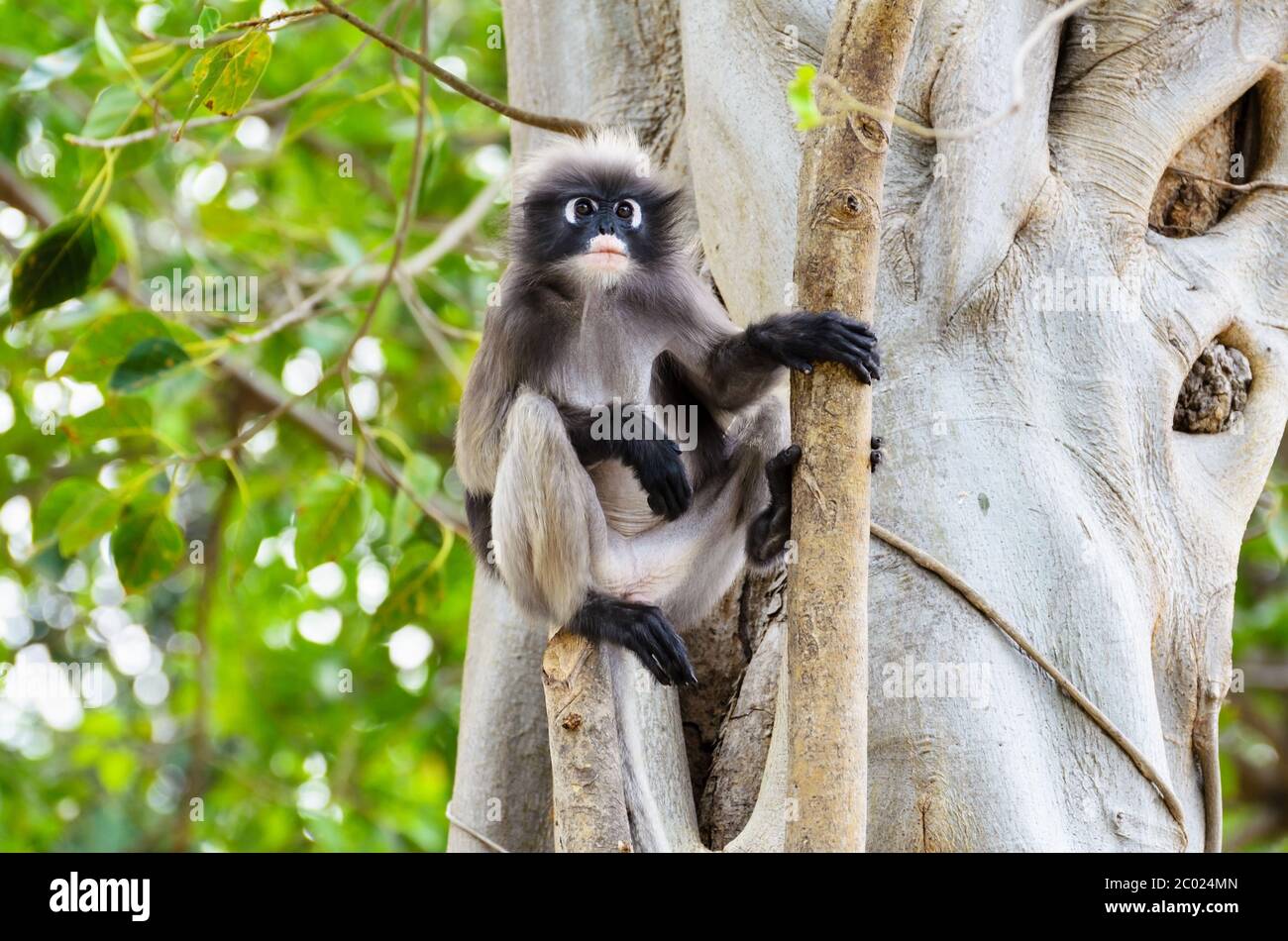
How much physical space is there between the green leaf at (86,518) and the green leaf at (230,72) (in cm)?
178

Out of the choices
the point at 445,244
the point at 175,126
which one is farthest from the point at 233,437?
the point at 175,126

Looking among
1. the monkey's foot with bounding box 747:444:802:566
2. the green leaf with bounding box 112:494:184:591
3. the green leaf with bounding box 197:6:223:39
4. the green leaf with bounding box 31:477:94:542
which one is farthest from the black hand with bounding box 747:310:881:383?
the green leaf with bounding box 31:477:94:542

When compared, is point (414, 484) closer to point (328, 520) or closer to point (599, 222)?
point (328, 520)

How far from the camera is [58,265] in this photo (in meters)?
4.62

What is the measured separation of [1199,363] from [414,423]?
6.13 m

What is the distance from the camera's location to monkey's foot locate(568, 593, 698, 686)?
3.61 metres

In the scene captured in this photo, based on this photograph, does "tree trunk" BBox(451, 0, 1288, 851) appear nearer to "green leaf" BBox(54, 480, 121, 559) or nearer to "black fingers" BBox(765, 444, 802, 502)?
"black fingers" BBox(765, 444, 802, 502)

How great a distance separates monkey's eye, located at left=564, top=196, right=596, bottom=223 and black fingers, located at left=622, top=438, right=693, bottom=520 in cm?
81

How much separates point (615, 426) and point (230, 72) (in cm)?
135

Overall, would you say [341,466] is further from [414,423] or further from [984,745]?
[984,745]

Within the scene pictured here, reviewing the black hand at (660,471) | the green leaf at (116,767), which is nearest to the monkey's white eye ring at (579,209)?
the black hand at (660,471)

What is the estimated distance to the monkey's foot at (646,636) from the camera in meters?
3.61

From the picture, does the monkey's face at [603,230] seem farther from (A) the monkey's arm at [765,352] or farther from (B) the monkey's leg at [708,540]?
(B) the monkey's leg at [708,540]

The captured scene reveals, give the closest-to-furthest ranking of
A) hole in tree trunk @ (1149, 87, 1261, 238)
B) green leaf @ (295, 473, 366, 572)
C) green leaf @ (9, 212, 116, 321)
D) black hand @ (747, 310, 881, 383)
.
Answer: black hand @ (747, 310, 881, 383) → hole in tree trunk @ (1149, 87, 1261, 238) → green leaf @ (9, 212, 116, 321) → green leaf @ (295, 473, 366, 572)
